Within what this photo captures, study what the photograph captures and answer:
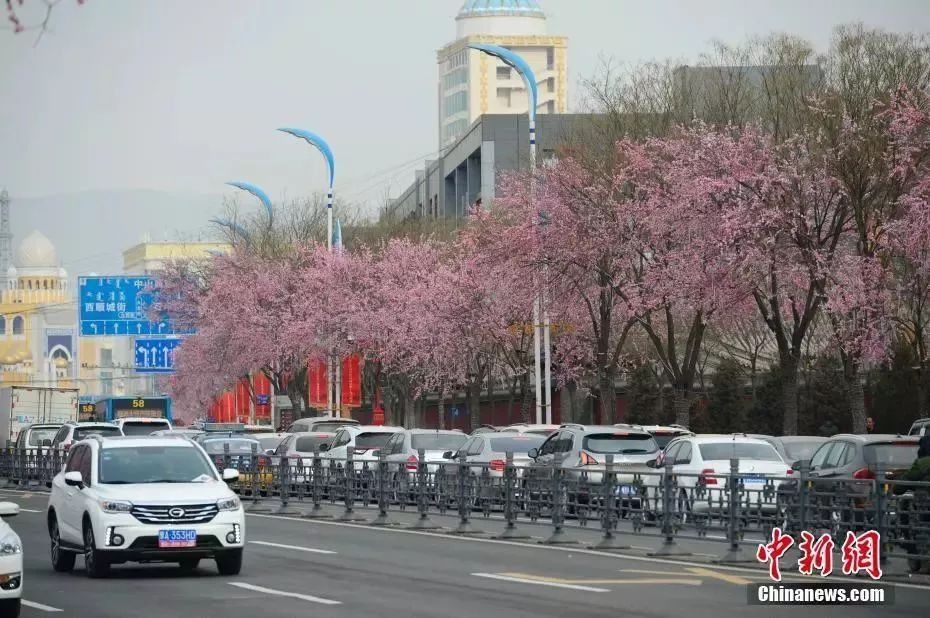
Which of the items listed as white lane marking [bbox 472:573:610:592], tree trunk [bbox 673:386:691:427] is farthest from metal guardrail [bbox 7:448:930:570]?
tree trunk [bbox 673:386:691:427]

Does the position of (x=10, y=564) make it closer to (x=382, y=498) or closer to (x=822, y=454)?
(x=822, y=454)

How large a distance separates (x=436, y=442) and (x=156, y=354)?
169ft

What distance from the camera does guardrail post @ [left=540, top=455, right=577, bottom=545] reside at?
81.0 feet

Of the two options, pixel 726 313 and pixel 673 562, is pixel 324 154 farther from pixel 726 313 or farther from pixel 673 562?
pixel 673 562

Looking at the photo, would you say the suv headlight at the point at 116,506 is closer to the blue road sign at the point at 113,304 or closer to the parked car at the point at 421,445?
the parked car at the point at 421,445

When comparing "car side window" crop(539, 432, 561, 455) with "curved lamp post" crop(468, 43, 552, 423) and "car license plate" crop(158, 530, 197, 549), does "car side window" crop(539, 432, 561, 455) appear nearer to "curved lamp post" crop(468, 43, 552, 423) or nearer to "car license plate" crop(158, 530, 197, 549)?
"car license plate" crop(158, 530, 197, 549)

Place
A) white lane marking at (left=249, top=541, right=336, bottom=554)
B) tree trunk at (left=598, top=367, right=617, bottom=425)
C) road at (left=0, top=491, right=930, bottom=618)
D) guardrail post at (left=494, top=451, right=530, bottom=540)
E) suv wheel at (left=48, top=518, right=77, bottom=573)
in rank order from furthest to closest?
1. tree trunk at (left=598, top=367, right=617, bottom=425)
2. guardrail post at (left=494, top=451, right=530, bottom=540)
3. white lane marking at (left=249, top=541, right=336, bottom=554)
4. suv wheel at (left=48, top=518, right=77, bottom=573)
5. road at (left=0, top=491, right=930, bottom=618)

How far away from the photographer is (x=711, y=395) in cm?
5434

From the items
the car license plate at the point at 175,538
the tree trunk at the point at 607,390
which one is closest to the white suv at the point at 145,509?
the car license plate at the point at 175,538

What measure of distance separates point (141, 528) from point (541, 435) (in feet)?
57.1

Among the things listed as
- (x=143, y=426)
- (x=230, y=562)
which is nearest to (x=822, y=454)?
(x=230, y=562)

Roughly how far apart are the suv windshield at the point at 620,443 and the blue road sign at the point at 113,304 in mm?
50752

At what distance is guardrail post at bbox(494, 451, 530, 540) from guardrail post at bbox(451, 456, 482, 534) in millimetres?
640

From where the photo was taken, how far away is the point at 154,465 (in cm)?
2025
